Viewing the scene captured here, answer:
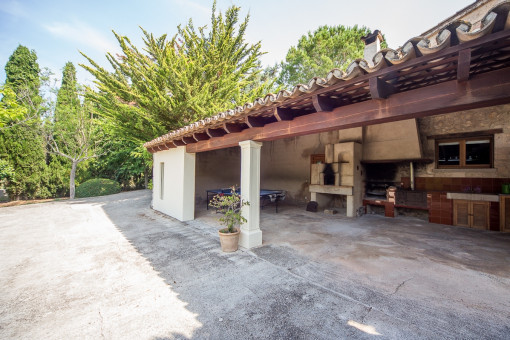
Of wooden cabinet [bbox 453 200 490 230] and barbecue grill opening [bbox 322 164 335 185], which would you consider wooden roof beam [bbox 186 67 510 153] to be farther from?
wooden cabinet [bbox 453 200 490 230]

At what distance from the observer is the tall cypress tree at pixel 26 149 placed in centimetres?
1166

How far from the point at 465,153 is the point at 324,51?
1017cm

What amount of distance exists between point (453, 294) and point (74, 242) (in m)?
7.31

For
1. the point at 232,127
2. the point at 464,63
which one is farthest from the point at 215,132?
the point at 464,63

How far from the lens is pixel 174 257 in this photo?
13.1 ft

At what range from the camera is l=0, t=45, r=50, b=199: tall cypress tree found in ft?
38.3

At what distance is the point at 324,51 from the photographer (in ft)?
43.9

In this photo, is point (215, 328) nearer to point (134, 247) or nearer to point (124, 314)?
point (124, 314)

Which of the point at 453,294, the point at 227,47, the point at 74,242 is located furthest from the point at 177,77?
the point at 453,294

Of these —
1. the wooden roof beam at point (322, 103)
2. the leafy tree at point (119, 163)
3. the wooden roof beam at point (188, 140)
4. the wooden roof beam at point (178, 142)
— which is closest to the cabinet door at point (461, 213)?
the wooden roof beam at point (322, 103)

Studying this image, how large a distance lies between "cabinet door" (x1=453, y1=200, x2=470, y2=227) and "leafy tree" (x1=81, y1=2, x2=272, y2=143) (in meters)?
9.05

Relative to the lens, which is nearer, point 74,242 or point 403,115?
point 403,115

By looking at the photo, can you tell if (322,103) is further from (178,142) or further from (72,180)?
(72,180)

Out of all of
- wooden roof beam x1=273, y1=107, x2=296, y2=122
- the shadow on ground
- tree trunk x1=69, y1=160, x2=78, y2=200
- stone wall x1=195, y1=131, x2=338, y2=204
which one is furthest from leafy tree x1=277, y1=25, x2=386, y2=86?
tree trunk x1=69, y1=160, x2=78, y2=200
